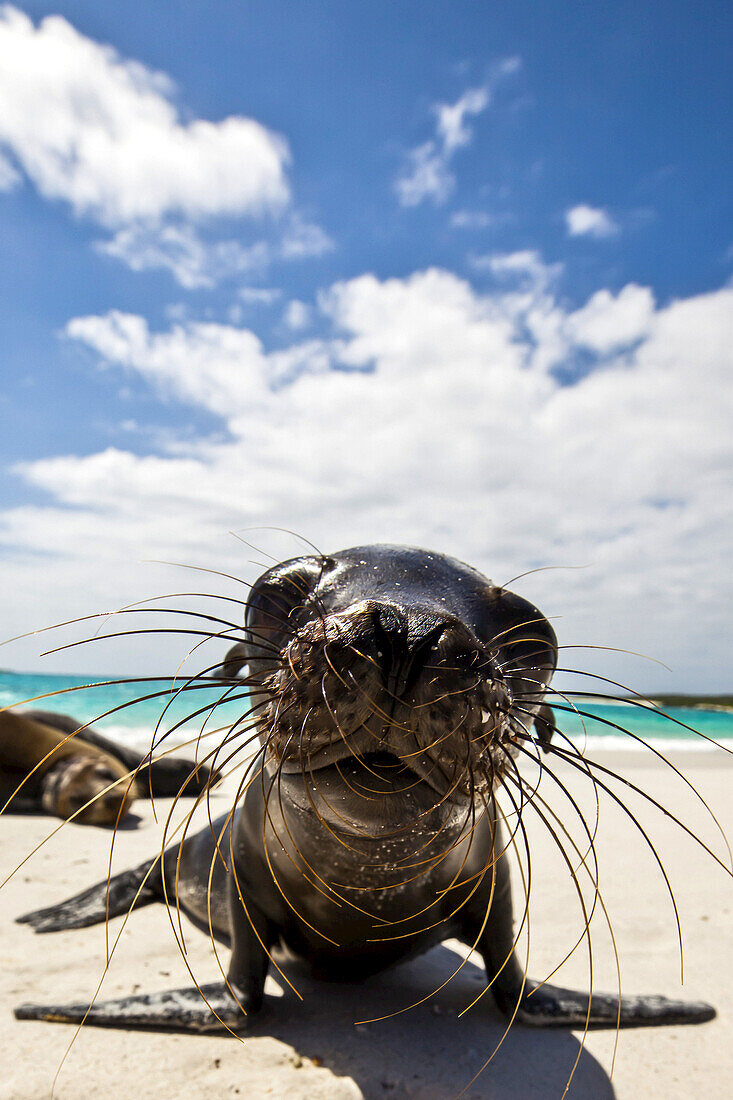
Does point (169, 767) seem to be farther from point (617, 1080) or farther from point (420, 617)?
point (420, 617)

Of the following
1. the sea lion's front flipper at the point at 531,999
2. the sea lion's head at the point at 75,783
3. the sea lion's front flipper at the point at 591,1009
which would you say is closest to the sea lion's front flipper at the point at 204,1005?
the sea lion's front flipper at the point at 531,999

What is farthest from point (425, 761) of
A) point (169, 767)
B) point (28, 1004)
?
point (169, 767)

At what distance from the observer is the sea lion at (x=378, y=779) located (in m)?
1.50

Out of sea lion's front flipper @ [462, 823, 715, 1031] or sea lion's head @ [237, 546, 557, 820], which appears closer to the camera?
sea lion's head @ [237, 546, 557, 820]

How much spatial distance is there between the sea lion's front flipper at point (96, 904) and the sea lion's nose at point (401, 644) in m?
2.47

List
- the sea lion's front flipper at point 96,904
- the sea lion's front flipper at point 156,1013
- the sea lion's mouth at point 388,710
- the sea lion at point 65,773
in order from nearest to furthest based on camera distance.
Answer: the sea lion's mouth at point 388,710 → the sea lion's front flipper at point 156,1013 → the sea lion's front flipper at point 96,904 → the sea lion at point 65,773

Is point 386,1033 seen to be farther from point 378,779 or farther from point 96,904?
point 96,904

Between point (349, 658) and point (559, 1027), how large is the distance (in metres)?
1.76

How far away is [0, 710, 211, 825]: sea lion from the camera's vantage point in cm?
606

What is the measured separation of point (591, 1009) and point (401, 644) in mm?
1850

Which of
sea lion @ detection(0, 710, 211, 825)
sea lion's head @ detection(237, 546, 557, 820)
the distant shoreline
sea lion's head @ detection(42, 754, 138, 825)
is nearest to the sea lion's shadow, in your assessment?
sea lion's head @ detection(237, 546, 557, 820)

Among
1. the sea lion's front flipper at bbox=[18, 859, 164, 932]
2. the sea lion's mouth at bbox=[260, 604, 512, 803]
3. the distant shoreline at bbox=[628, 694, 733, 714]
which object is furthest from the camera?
the distant shoreline at bbox=[628, 694, 733, 714]

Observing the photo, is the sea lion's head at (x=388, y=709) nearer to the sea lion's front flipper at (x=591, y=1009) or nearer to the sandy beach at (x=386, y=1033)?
the sandy beach at (x=386, y=1033)

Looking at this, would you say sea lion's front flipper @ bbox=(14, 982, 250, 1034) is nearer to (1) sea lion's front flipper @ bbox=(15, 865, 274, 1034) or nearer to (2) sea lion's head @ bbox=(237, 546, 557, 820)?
(1) sea lion's front flipper @ bbox=(15, 865, 274, 1034)
